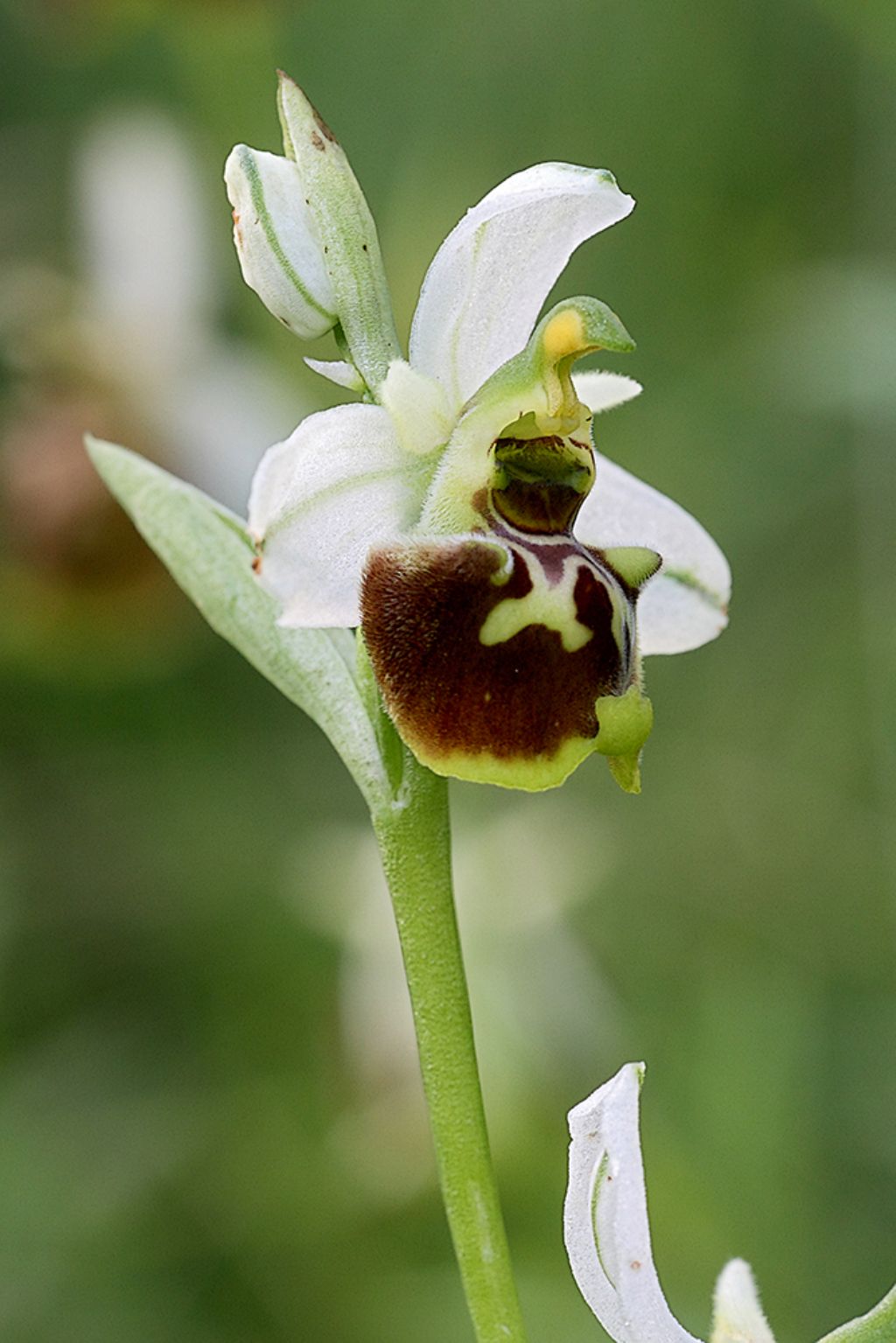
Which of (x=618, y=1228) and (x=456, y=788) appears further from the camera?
(x=456, y=788)

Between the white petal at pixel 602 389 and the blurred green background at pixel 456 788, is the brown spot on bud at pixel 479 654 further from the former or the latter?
the blurred green background at pixel 456 788

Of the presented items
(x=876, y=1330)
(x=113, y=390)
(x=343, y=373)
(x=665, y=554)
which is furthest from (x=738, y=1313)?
(x=113, y=390)

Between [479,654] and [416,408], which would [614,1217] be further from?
[416,408]

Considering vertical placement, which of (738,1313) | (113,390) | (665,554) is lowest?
(113,390)

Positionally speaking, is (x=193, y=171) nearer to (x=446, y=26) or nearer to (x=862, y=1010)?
(x=446, y=26)

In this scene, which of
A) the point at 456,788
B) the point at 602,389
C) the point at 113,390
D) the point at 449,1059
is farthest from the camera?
the point at 113,390

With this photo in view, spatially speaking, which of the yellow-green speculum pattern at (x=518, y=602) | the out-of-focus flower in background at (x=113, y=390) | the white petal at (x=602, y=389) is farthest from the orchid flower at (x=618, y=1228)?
→ the out-of-focus flower in background at (x=113, y=390)

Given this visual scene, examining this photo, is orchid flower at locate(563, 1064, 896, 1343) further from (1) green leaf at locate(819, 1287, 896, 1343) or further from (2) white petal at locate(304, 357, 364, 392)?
(2) white petal at locate(304, 357, 364, 392)

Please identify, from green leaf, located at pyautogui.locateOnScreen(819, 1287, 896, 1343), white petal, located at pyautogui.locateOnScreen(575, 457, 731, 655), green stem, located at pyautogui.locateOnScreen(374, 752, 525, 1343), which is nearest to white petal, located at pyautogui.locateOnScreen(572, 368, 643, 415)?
→ white petal, located at pyautogui.locateOnScreen(575, 457, 731, 655)
